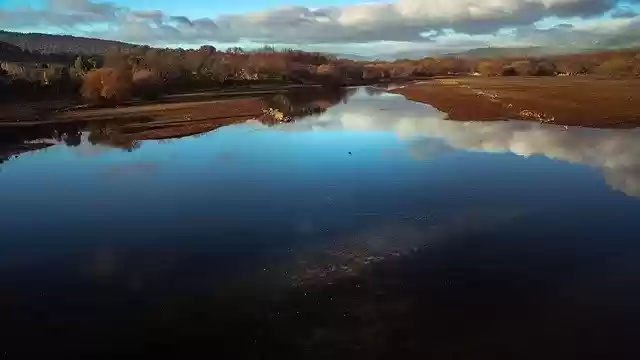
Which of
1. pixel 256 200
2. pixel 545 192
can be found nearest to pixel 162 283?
pixel 256 200

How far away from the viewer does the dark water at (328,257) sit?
849 centimetres

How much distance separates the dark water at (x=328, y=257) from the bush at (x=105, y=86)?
31.8 m

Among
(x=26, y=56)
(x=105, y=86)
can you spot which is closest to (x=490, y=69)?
(x=26, y=56)

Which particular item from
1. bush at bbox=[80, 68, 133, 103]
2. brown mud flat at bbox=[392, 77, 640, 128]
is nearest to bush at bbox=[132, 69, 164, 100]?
bush at bbox=[80, 68, 133, 103]

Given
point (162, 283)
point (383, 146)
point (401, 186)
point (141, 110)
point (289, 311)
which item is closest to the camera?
point (289, 311)

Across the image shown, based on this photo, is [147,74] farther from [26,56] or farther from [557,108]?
[26,56]

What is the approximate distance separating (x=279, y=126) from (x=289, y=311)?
91.4 feet

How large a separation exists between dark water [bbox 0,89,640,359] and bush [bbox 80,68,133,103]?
1251 inches

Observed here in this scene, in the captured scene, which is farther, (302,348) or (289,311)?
(289,311)

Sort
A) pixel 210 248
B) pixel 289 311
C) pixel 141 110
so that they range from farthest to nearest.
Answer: pixel 141 110 < pixel 210 248 < pixel 289 311

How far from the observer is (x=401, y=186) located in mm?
17453

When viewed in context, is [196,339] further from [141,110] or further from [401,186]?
[141,110]

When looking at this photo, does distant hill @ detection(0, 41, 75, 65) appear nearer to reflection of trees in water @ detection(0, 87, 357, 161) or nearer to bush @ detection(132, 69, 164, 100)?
bush @ detection(132, 69, 164, 100)

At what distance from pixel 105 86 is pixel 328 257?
155 feet
